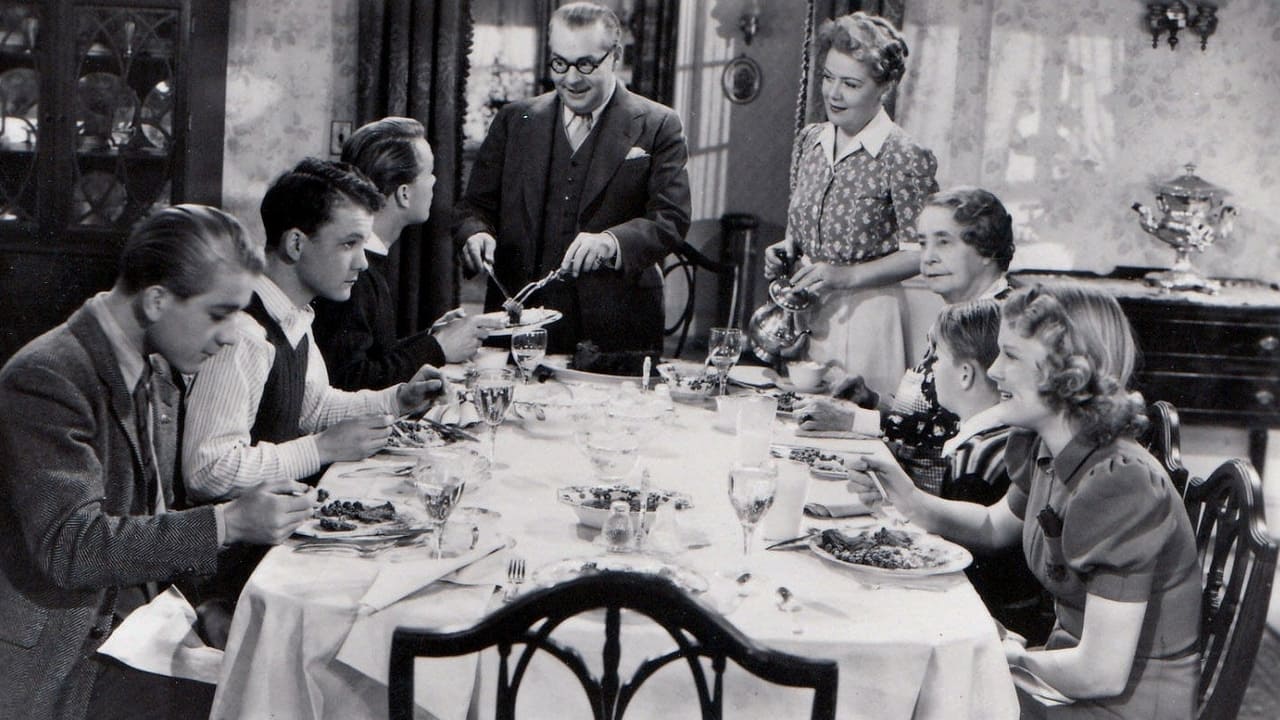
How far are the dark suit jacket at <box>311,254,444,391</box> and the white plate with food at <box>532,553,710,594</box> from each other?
1244mm

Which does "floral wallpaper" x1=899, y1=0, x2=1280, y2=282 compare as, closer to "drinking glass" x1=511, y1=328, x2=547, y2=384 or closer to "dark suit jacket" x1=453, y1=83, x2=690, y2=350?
"dark suit jacket" x1=453, y1=83, x2=690, y2=350

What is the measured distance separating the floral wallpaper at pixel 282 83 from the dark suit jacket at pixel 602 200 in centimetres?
115

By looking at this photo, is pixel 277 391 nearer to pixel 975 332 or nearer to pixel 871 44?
pixel 975 332

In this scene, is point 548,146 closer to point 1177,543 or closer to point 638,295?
point 638,295

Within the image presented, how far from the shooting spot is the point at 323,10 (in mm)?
4781

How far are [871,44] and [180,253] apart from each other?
209cm

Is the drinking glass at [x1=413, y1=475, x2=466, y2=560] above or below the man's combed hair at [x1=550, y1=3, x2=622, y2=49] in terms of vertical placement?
below

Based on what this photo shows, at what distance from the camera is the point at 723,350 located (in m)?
2.91

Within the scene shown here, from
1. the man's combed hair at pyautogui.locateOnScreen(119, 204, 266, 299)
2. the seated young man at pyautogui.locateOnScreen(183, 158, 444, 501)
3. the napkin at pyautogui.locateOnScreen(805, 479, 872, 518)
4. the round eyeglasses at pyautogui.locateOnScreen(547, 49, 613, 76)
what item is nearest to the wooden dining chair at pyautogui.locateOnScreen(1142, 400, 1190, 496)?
the napkin at pyautogui.locateOnScreen(805, 479, 872, 518)

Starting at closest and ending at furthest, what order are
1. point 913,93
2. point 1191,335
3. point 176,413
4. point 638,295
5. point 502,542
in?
point 502,542, point 176,413, point 638,295, point 1191,335, point 913,93

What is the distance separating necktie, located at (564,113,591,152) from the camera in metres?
3.88

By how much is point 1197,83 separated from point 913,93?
1.10 meters

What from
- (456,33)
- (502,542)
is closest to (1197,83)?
(456,33)

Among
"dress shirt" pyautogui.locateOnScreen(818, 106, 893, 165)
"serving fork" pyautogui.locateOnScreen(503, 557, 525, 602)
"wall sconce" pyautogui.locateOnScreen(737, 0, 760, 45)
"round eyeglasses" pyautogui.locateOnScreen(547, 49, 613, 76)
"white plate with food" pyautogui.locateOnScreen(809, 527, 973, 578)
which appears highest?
"wall sconce" pyautogui.locateOnScreen(737, 0, 760, 45)
